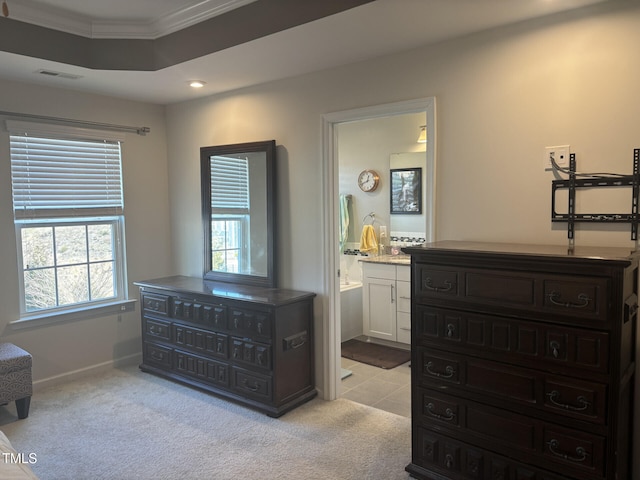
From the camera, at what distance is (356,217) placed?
5480 millimetres

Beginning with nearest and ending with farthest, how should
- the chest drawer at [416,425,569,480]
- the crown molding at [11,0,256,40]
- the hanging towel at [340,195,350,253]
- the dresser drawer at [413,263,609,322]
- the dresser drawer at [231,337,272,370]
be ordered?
the dresser drawer at [413,263,609,322], the chest drawer at [416,425,569,480], the crown molding at [11,0,256,40], the dresser drawer at [231,337,272,370], the hanging towel at [340,195,350,253]

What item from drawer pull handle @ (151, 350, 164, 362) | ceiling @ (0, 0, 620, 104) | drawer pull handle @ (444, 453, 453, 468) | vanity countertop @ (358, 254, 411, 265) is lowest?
drawer pull handle @ (444, 453, 453, 468)

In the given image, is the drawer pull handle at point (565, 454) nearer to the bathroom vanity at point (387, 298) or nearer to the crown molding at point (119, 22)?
the bathroom vanity at point (387, 298)

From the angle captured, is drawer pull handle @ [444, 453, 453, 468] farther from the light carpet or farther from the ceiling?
the ceiling

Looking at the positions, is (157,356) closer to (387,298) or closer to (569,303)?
(387,298)

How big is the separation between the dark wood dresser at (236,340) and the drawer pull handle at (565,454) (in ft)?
5.74

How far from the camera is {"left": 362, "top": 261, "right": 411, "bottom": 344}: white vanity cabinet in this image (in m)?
4.62

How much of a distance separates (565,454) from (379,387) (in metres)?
1.90

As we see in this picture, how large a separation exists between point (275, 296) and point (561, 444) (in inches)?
78.4

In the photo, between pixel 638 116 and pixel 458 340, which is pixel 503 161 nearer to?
pixel 638 116

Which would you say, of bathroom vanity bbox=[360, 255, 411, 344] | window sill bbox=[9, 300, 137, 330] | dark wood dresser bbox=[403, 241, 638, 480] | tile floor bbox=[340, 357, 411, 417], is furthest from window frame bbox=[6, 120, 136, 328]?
dark wood dresser bbox=[403, 241, 638, 480]

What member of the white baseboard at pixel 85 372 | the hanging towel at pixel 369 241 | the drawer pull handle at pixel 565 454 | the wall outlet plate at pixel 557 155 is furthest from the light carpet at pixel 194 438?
the hanging towel at pixel 369 241

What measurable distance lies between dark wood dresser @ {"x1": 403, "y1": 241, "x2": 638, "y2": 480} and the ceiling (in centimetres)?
118

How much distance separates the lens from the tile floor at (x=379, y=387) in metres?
3.45
